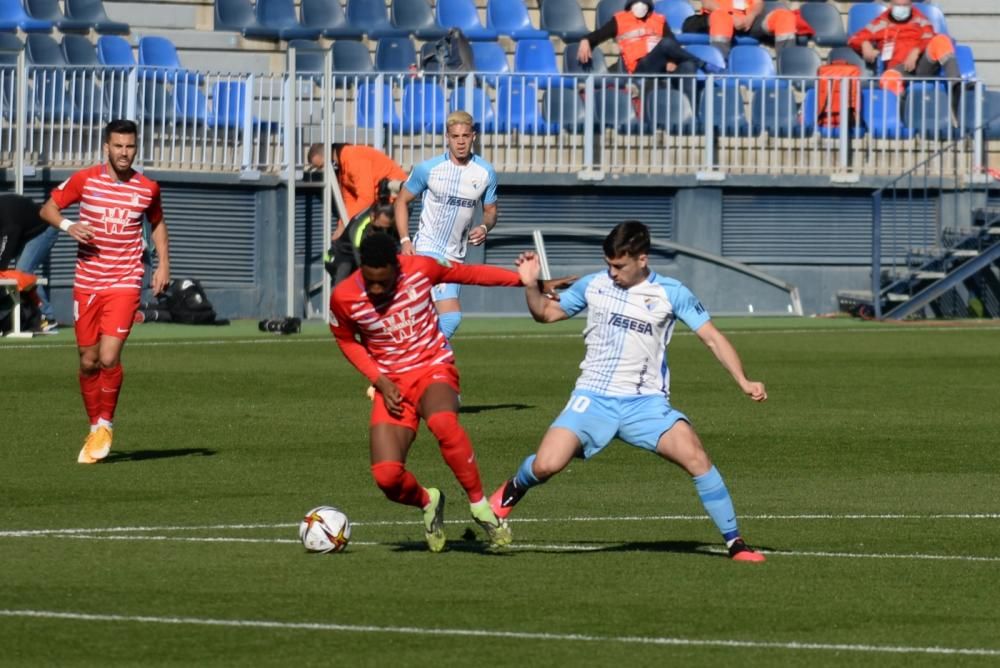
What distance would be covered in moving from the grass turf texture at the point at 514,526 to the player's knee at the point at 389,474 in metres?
0.35

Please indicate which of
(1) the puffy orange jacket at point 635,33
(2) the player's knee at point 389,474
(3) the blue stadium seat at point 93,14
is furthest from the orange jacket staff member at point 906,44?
(2) the player's knee at point 389,474

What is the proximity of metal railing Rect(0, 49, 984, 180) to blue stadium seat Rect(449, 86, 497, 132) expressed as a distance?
0.02 m

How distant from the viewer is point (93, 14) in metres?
29.7

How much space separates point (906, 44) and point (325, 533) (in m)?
22.3

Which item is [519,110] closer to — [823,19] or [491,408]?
[823,19]

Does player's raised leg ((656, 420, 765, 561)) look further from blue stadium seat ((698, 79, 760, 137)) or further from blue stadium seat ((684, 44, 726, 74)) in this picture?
blue stadium seat ((684, 44, 726, 74))

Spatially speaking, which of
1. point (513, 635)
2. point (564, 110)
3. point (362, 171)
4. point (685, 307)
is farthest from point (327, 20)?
point (513, 635)

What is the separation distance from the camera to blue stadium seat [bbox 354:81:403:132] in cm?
2823

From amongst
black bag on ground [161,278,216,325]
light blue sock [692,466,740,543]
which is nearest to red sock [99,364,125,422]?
light blue sock [692,466,740,543]

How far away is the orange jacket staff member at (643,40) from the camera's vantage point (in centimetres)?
2938

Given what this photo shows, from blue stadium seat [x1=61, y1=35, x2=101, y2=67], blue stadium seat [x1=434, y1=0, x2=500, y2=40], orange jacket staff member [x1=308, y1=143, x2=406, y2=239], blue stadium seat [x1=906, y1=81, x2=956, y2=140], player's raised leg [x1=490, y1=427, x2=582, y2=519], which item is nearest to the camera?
player's raised leg [x1=490, y1=427, x2=582, y2=519]

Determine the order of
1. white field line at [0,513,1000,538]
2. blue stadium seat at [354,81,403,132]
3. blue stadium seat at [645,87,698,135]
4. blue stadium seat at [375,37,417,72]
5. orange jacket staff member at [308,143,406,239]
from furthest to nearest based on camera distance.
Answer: blue stadium seat at [375,37,417,72] < blue stadium seat at [645,87,698,135] < blue stadium seat at [354,81,403,132] < orange jacket staff member at [308,143,406,239] < white field line at [0,513,1000,538]

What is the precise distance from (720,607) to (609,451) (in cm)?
641

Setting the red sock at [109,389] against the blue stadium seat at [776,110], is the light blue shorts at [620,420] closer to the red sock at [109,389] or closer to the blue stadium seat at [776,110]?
the red sock at [109,389]
